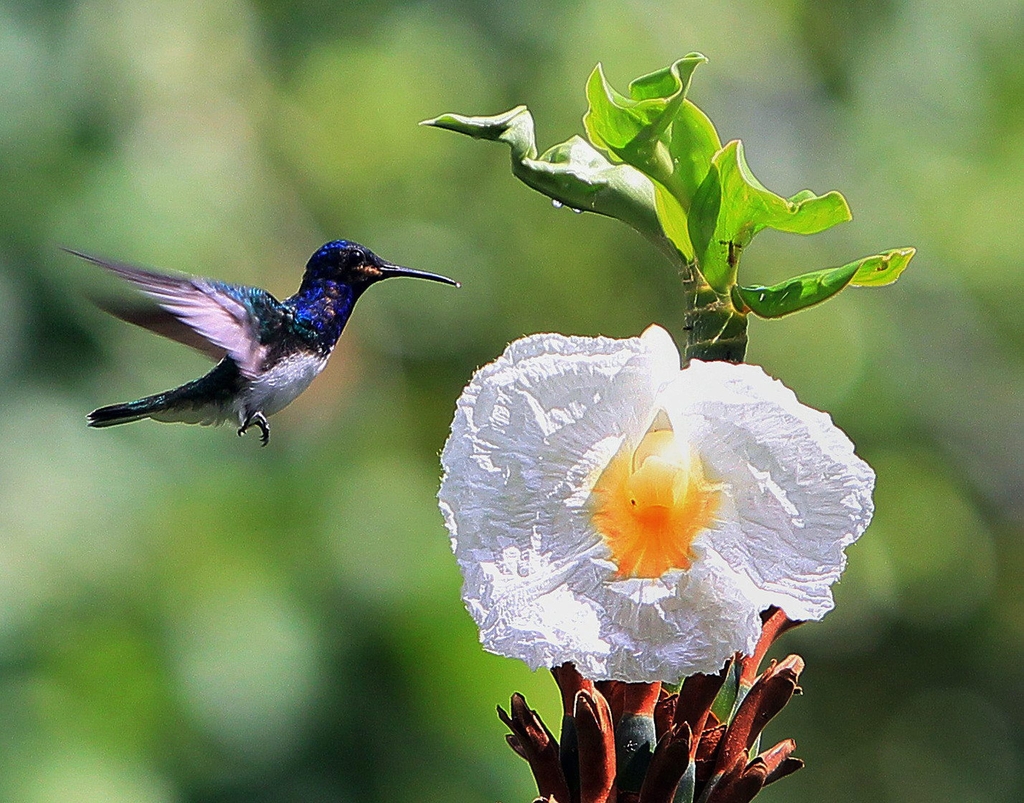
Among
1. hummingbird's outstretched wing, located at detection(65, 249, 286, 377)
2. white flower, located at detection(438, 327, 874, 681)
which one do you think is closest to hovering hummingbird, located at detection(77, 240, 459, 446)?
hummingbird's outstretched wing, located at detection(65, 249, 286, 377)

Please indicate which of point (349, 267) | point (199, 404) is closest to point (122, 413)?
point (199, 404)

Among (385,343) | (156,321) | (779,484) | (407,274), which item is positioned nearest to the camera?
(779,484)

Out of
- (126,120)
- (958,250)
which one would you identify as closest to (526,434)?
(126,120)

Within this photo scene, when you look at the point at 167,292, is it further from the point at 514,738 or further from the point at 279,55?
the point at 279,55

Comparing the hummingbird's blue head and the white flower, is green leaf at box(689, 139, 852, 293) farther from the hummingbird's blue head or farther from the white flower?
the hummingbird's blue head

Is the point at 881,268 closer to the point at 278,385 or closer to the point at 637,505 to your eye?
the point at 637,505
